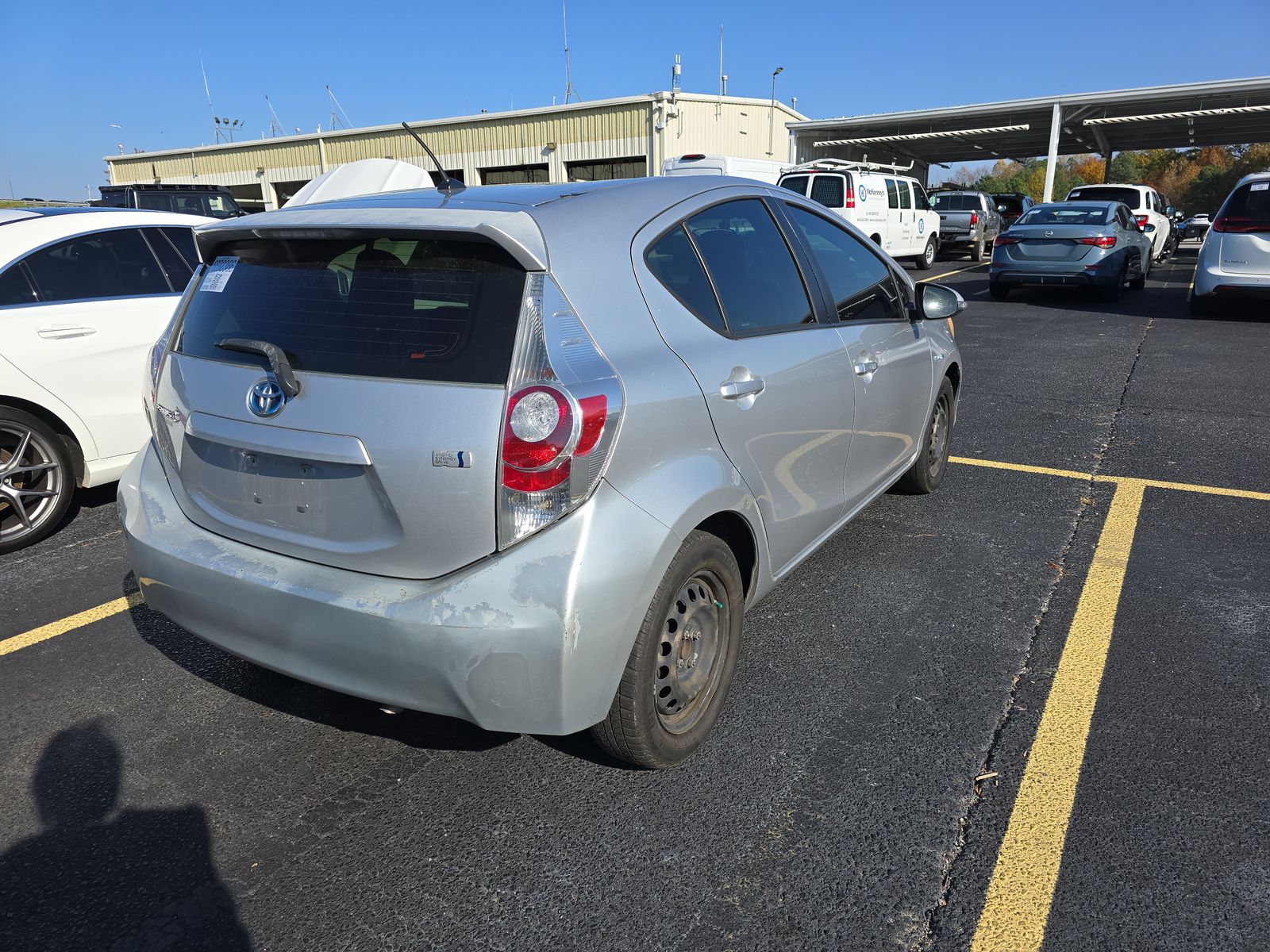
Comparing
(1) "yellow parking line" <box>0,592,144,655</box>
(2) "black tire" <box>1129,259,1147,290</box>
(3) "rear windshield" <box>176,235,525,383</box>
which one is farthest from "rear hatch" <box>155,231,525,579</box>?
(2) "black tire" <box>1129,259,1147,290</box>

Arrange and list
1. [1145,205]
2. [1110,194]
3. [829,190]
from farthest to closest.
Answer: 1. [1110,194]
2. [1145,205]
3. [829,190]

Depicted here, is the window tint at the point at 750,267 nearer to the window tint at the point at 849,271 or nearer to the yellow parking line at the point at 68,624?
the window tint at the point at 849,271

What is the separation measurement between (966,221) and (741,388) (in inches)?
885

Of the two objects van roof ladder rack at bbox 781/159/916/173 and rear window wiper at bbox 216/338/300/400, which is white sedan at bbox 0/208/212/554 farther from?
van roof ladder rack at bbox 781/159/916/173

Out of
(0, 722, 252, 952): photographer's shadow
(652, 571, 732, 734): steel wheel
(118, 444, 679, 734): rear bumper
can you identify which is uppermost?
(118, 444, 679, 734): rear bumper

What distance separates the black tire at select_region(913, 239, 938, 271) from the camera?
20.5m

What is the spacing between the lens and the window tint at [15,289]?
14.7 ft

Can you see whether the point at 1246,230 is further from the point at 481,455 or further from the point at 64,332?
the point at 64,332

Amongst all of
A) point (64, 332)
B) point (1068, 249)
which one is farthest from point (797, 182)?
point (64, 332)

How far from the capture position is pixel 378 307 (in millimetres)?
2373

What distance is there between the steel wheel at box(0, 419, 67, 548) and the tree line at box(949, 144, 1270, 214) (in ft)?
191

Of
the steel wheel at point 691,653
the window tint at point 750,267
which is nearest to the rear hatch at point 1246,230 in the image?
the window tint at point 750,267

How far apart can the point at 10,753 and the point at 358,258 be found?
1.94 metres

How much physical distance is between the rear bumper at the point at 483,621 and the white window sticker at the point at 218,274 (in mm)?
866
